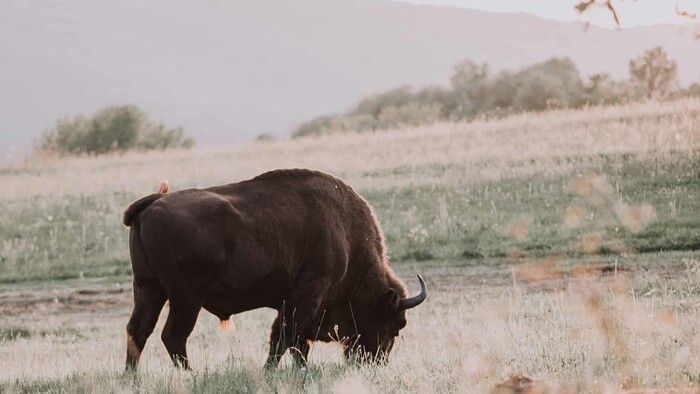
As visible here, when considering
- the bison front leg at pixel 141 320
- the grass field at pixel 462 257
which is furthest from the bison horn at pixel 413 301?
the bison front leg at pixel 141 320

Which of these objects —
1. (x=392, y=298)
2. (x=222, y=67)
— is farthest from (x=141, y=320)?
(x=222, y=67)

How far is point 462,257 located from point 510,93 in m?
44.2

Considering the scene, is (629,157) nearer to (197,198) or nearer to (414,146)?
(414,146)

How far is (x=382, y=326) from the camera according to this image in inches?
367

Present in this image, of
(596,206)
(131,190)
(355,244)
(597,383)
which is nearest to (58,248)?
(131,190)

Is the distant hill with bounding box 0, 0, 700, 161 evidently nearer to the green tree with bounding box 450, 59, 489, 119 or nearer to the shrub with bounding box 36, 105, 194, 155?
the green tree with bounding box 450, 59, 489, 119

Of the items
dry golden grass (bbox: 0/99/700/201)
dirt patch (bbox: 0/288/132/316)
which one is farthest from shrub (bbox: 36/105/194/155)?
dirt patch (bbox: 0/288/132/316)

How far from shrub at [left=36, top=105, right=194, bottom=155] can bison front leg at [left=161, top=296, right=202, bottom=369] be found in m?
45.2

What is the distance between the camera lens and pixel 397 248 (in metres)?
19.9

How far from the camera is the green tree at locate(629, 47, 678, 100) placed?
180 ft

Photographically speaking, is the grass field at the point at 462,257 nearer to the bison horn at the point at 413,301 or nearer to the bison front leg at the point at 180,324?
the bison front leg at the point at 180,324

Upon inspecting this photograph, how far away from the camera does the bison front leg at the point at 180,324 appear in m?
8.09

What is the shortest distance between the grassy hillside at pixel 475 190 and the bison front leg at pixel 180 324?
11.1 metres

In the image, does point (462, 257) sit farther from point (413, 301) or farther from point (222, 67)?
point (222, 67)
